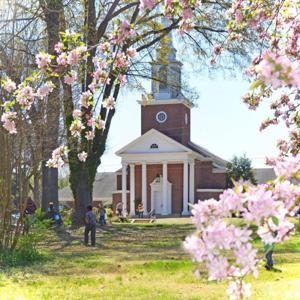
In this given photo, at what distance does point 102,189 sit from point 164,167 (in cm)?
1878

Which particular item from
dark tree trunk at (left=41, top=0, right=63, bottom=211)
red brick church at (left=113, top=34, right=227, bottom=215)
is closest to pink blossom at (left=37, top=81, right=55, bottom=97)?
dark tree trunk at (left=41, top=0, right=63, bottom=211)

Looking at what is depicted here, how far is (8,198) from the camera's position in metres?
12.4

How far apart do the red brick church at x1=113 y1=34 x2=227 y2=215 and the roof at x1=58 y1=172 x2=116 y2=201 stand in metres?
13.1

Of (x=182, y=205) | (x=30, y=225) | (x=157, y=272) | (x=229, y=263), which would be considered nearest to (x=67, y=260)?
(x=30, y=225)

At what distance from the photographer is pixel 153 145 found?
2016 inches

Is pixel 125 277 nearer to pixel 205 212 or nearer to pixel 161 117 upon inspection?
pixel 205 212

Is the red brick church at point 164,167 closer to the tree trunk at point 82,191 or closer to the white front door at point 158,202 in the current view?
the white front door at point 158,202

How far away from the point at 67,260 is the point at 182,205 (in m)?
37.0

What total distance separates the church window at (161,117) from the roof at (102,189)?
51.6 feet

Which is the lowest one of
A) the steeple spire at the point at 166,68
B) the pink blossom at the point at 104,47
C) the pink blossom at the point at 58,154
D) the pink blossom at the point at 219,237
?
the pink blossom at the point at 219,237

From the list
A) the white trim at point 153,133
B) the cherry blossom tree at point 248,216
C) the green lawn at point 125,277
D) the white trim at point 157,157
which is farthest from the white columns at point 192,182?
the cherry blossom tree at point 248,216

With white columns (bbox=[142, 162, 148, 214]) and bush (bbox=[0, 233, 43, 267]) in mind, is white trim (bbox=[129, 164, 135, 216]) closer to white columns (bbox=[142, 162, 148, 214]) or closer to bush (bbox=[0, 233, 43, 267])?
white columns (bbox=[142, 162, 148, 214])

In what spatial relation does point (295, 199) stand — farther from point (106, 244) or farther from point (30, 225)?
point (106, 244)

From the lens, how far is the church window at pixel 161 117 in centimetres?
5203
